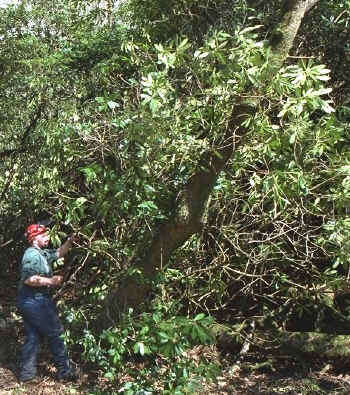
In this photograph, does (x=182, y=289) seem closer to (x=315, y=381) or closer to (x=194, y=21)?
(x=315, y=381)

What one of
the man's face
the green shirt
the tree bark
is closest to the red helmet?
the man's face

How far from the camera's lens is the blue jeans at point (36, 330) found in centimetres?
561

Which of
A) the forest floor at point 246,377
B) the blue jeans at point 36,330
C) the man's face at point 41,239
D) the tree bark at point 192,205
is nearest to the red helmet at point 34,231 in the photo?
the man's face at point 41,239

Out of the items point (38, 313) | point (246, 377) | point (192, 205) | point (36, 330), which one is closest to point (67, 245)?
point (38, 313)

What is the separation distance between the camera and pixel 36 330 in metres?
5.72

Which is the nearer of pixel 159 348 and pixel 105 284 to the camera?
pixel 159 348

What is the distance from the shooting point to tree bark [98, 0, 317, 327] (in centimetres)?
479

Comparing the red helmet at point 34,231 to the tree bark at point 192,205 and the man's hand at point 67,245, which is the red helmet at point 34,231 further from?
the tree bark at point 192,205

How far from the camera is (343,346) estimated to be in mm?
5844

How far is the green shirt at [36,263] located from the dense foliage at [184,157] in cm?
38

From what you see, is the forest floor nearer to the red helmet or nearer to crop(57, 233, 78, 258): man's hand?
crop(57, 233, 78, 258): man's hand

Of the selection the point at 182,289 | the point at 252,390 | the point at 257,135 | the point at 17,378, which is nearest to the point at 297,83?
the point at 257,135

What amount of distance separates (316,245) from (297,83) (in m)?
1.93

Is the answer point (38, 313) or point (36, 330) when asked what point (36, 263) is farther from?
point (36, 330)
